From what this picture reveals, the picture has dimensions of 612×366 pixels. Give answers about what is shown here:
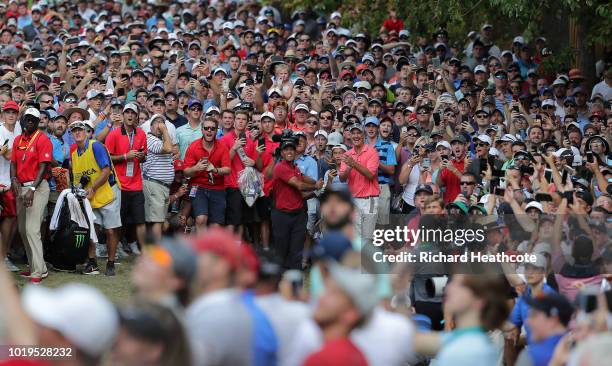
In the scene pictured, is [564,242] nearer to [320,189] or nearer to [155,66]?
[320,189]

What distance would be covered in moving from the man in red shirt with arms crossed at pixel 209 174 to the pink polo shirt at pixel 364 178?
56.8 inches

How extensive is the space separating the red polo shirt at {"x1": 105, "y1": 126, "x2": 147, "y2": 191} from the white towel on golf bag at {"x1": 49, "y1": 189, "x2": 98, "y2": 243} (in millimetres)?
677

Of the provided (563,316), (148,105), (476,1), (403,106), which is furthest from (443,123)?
(563,316)

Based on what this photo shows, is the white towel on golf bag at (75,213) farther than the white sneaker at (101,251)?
No

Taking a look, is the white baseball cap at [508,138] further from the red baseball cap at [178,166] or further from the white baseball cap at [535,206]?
the red baseball cap at [178,166]

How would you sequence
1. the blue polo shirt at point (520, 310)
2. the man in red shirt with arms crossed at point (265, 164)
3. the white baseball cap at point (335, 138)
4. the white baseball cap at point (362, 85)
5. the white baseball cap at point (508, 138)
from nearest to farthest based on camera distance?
the blue polo shirt at point (520, 310) < the man in red shirt with arms crossed at point (265, 164) < the white baseball cap at point (508, 138) < the white baseball cap at point (335, 138) < the white baseball cap at point (362, 85)

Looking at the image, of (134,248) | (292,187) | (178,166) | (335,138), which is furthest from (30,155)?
(335,138)

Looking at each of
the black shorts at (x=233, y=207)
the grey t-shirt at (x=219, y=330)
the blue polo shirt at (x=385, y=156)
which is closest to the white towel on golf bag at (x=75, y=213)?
the black shorts at (x=233, y=207)

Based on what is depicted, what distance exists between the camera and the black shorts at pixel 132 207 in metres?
14.3

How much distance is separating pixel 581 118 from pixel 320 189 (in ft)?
17.3

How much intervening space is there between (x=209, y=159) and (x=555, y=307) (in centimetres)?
748

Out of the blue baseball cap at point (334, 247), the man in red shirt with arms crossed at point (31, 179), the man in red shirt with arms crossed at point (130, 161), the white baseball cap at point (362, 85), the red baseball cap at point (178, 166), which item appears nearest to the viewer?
the blue baseball cap at point (334, 247)

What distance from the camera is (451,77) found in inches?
740

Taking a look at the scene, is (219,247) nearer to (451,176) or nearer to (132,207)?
(451,176)
